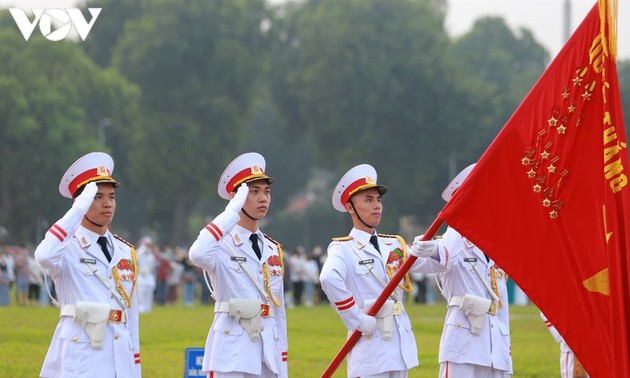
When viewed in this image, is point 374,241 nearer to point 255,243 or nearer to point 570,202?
point 255,243

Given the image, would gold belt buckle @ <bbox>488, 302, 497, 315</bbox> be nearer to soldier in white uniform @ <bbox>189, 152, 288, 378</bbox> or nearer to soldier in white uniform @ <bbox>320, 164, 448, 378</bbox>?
soldier in white uniform @ <bbox>320, 164, 448, 378</bbox>

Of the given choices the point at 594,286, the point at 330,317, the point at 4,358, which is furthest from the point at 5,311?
the point at 594,286

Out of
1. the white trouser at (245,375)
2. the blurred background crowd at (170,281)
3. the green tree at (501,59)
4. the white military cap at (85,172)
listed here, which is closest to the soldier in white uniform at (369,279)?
the white trouser at (245,375)

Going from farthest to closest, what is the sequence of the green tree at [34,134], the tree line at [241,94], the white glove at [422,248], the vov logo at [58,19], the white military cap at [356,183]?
the tree line at [241,94]
the green tree at [34,134]
the vov logo at [58,19]
the white military cap at [356,183]
the white glove at [422,248]

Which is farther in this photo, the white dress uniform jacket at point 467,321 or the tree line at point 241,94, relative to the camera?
the tree line at point 241,94

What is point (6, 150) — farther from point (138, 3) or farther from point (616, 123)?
point (616, 123)

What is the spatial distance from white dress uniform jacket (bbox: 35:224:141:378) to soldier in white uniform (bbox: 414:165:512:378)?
3154 mm

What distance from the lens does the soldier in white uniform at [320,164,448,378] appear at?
11.9 metres

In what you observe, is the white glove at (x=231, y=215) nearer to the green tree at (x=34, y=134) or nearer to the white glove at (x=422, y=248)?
the white glove at (x=422, y=248)

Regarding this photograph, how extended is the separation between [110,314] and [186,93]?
73824mm

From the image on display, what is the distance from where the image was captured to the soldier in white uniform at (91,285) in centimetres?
1070

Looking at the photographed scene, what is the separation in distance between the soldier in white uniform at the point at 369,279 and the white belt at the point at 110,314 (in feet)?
6.01

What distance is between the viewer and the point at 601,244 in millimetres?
11078

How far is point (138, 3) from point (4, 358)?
72297 millimetres
